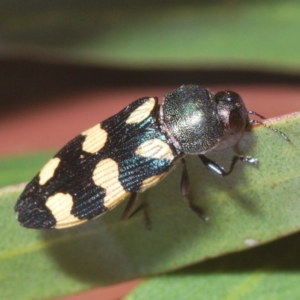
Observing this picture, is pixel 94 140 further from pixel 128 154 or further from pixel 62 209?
pixel 62 209

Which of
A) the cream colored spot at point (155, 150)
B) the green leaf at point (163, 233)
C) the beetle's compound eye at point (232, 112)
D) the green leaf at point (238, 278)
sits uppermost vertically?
the beetle's compound eye at point (232, 112)

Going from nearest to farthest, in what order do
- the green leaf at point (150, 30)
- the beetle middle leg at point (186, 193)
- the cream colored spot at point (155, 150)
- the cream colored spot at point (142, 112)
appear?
the beetle middle leg at point (186, 193) → the cream colored spot at point (155, 150) → the cream colored spot at point (142, 112) → the green leaf at point (150, 30)

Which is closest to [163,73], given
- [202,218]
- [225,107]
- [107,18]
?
[107,18]

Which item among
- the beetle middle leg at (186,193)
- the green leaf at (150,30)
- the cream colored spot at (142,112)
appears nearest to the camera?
the beetle middle leg at (186,193)

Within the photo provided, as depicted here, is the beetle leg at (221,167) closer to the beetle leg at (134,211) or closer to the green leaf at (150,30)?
the beetle leg at (134,211)

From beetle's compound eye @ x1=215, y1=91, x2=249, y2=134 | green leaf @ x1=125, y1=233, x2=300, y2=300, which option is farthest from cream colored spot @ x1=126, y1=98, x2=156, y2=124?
green leaf @ x1=125, y1=233, x2=300, y2=300

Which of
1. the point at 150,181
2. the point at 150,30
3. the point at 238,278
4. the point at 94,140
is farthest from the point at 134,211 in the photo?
the point at 150,30

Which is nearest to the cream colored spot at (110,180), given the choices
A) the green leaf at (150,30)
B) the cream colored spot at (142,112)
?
the cream colored spot at (142,112)
